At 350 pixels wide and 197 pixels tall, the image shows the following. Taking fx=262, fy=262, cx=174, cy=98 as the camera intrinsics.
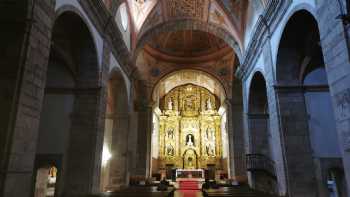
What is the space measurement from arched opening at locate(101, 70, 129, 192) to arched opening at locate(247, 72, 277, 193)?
17.4ft

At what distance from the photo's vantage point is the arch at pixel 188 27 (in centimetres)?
1296

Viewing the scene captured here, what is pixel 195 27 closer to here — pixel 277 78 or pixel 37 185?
pixel 277 78

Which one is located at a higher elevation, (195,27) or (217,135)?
(195,27)

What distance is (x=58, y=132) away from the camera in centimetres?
796

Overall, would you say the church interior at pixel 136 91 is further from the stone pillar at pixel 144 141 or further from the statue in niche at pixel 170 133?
the statue in niche at pixel 170 133

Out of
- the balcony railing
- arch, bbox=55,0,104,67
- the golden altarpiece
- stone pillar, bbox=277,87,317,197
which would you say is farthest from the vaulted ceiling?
the golden altarpiece

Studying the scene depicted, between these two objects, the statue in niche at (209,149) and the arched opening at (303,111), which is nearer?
the arched opening at (303,111)

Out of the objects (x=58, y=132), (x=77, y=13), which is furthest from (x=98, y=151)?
(x=77, y=13)

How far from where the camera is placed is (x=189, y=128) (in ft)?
79.8

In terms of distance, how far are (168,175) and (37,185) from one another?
48.8 feet

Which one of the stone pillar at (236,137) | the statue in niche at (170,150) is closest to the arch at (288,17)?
the stone pillar at (236,137)

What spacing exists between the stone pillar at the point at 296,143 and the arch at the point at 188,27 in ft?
16.6

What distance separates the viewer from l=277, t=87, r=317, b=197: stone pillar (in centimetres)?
732

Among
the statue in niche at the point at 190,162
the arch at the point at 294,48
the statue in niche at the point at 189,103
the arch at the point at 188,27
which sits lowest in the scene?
the statue in niche at the point at 190,162
